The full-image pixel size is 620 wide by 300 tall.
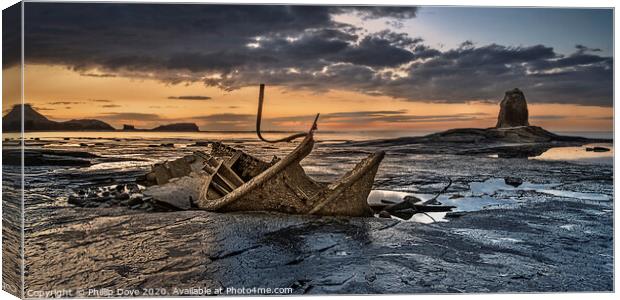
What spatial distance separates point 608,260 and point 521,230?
3.39 ft

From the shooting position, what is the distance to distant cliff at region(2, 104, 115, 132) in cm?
720

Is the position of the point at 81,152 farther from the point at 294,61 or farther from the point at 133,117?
the point at 294,61

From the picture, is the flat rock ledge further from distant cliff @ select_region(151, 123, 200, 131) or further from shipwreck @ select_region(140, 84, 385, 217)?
distant cliff @ select_region(151, 123, 200, 131)

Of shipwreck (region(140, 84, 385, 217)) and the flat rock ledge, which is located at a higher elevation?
shipwreck (region(140, 84, 385, 217))

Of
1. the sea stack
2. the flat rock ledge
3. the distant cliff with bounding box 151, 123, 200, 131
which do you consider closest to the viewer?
the flat rock ledge

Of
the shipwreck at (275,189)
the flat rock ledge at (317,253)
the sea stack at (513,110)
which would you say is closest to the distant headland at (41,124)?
the shipwreck at (275,189)

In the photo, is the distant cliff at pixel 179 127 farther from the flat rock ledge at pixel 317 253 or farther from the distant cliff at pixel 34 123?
the flat rock ledge at pixel 317 253

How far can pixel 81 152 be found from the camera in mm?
7777

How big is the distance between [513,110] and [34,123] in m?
5.52

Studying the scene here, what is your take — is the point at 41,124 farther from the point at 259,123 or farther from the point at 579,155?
the point at 579,155

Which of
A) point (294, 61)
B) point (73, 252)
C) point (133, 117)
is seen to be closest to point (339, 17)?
point (294, 61)

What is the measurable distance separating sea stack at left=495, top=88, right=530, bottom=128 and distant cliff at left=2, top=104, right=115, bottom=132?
487cm

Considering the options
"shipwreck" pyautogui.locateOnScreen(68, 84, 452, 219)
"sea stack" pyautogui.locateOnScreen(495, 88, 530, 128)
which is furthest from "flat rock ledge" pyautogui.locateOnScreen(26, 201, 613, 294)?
"sea stack" pyautogui.locateOnScreen(495, 88, 530, 128)

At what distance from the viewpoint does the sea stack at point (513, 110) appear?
8.08 m
